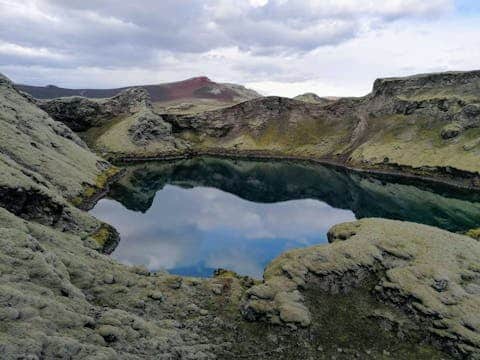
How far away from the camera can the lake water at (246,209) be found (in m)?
67.2

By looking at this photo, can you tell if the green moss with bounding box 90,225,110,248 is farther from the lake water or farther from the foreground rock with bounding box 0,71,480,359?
the foreground rock with bounding box 0,71,480,359

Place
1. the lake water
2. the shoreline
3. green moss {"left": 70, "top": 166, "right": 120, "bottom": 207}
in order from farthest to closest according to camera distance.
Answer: the shoreline, green moss {"left": 70, "top": 166, "right": 120, "bottom": 207}, the lake water

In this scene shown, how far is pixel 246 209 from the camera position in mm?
101812

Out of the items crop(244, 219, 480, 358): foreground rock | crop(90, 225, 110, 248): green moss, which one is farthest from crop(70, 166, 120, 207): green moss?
crop(244, 219, 480, 358): foreground rock

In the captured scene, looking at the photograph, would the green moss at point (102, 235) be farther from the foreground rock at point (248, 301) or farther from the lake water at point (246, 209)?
the foreground rock at point (248, 301)

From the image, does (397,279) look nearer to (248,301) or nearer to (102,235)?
(248,301)

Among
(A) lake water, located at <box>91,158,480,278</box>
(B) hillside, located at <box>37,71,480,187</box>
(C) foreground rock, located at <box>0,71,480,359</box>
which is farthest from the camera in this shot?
(B) hillside, located at <box>37,71,480,187</box>

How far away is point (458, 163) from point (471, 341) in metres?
105

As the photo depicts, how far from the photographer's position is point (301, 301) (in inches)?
1366

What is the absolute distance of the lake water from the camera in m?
67.2

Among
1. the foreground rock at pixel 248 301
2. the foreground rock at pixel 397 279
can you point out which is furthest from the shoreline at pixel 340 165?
the foreground rock at pixel 248 301

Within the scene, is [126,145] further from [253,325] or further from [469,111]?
[253,325]

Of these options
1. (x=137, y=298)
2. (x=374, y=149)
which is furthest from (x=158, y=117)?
(x=137, y=298)

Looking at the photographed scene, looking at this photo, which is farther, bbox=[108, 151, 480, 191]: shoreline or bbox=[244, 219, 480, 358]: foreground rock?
bbox=[108, 151, 480, 191]: shoreline
